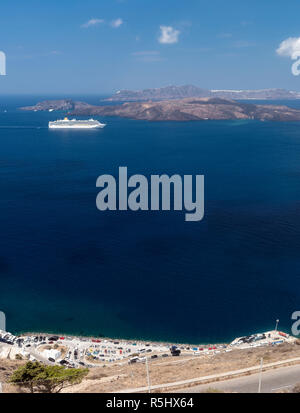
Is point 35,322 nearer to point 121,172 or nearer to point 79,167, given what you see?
point 121,172

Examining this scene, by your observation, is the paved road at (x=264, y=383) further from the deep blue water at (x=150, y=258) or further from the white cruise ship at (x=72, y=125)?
the white cruise ship at (x=72, y=125)

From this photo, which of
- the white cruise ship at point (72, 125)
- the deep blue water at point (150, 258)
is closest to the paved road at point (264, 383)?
the deep blue water at point (150, 258)

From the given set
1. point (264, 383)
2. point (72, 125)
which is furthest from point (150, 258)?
point (72, 125)

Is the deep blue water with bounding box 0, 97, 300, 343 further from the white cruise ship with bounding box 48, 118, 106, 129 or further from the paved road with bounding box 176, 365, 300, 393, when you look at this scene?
the white cruise ship with bounding box 48, 118, 106, 129

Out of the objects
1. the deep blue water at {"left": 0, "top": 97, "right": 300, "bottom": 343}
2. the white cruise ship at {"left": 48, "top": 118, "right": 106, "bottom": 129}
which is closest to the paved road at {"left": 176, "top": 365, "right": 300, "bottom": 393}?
the deep blue water at {"left": 0, "top": 97, "right": 300, "bottom": 343}

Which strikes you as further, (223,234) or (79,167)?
(79,167)

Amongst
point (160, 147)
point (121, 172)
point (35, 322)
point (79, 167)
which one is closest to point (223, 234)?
point (35, 322)

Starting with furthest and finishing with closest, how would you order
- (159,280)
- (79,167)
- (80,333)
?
(79,167) < (159,280) < (80,333)

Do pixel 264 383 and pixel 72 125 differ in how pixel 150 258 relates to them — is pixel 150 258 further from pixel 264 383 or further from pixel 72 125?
pixel 72 125

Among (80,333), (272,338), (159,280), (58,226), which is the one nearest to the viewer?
(272,338)
